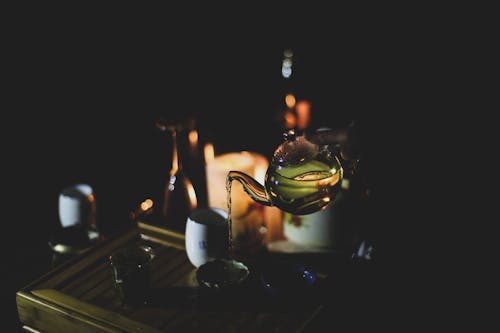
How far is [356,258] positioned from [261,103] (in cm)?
133

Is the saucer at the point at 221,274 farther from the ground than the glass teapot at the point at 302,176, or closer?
closer

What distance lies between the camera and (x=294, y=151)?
1.08m

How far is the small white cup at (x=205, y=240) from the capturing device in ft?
4.08

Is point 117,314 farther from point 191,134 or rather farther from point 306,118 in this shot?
point 306,118

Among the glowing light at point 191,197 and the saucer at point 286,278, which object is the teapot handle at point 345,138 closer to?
the saucer at point 286,278

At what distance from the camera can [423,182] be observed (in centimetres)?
216

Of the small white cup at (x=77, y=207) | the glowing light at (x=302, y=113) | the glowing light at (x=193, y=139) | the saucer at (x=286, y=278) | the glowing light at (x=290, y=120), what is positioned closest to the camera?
the saucer at (x=286, y=278)

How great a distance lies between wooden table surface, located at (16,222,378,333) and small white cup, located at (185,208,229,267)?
0.05 metres

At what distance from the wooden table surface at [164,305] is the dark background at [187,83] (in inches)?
34.7

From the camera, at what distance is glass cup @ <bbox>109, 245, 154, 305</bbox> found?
3.74ft

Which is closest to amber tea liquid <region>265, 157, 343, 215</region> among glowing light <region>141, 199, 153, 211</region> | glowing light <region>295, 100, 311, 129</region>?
glowing light <region>141, 199, 153, 211</region>

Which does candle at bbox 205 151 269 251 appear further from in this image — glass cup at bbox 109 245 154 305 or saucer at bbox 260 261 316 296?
glass cup at bbox 109 245 154 305

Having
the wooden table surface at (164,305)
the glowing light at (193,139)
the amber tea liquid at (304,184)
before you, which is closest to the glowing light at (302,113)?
the glowing light at (193,139)

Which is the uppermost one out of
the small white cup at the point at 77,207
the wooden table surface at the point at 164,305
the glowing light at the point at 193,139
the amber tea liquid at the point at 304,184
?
the amber tea liquid at the point at 304,184
